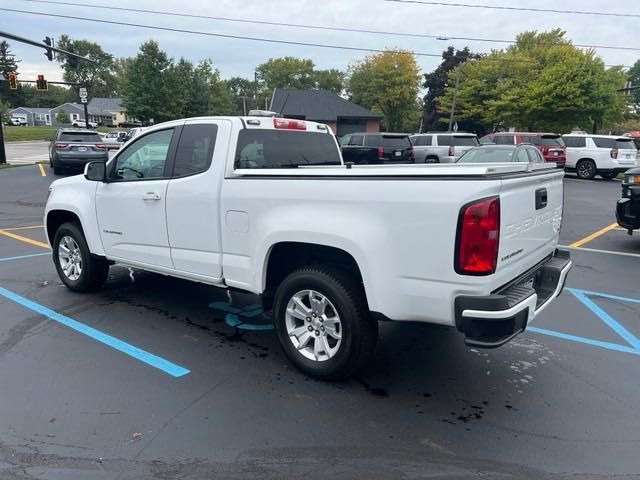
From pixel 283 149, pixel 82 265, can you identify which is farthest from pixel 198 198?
pixel 82 265

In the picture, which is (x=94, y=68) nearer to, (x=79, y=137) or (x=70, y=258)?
(x=79, y=137)

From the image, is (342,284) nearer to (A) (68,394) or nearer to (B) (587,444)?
(B) (587,444)

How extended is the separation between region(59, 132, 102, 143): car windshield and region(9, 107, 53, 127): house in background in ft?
346

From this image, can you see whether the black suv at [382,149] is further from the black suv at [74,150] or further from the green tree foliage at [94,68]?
the green tree foliage at [94,68]

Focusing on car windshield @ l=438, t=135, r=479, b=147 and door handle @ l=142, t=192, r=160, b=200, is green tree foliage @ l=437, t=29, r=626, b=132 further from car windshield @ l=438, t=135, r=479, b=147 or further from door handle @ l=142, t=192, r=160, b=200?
door handle @ l=142, t=192, r=160, b=200

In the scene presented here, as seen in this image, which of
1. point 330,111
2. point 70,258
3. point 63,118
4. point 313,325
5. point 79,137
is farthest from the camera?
point 63,118

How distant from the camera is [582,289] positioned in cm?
632

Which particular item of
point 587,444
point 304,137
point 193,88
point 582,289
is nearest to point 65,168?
point 304,137

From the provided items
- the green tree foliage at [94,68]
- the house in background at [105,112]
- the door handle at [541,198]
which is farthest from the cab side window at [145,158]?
the green tree foliage at [94,68]

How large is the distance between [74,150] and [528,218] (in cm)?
2017

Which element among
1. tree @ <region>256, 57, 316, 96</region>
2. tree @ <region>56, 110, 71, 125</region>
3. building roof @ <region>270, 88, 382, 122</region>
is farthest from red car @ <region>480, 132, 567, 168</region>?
tree @ <region>56, 110, 71, 125</region>

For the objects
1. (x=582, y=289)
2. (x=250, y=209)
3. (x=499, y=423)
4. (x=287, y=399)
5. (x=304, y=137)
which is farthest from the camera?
(x=582, y=289)

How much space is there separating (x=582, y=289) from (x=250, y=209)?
14.8 ft

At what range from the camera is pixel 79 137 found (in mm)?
20594
